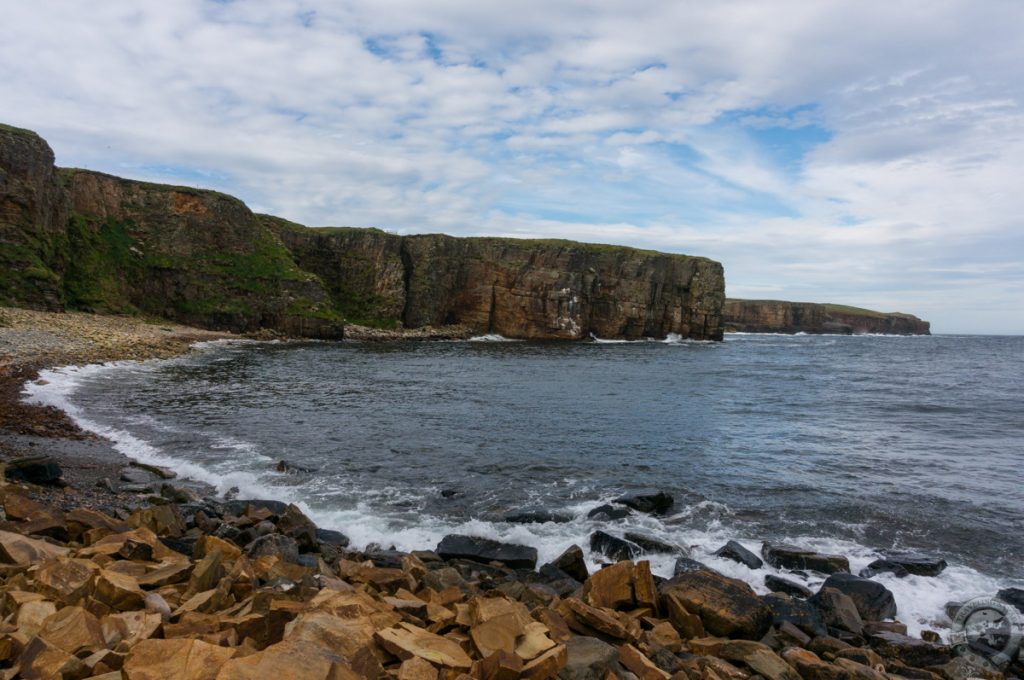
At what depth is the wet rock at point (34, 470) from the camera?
11609mm

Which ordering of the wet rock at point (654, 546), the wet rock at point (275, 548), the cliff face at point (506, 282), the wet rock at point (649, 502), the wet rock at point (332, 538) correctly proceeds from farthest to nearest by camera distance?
the cliff face at point (506, 282)
the wet rock at point (649, 502)
the wet rock at point (654, 546)
the wet rock at point (332, 538)
the wet rock at point (275, 548)

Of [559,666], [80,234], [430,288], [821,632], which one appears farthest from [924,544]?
[430,288]

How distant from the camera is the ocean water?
12148 mm

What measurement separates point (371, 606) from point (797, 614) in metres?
6.03

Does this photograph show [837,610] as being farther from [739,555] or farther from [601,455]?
[601,455]

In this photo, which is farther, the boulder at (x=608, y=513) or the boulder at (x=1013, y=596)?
the boulder at (x=608, y=513)

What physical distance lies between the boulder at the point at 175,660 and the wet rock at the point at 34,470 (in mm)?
9468

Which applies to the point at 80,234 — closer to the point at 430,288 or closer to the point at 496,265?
the point at 430,288

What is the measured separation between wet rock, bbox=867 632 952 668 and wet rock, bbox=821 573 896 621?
0.95 m

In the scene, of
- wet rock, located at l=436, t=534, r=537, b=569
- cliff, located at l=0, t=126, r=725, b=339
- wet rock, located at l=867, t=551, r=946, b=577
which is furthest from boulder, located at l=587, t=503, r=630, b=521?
cliff, located at l=0, t=126, r=725, b=339

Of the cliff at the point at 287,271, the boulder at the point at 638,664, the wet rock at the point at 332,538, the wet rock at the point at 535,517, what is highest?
the cliff at the point at 287,271

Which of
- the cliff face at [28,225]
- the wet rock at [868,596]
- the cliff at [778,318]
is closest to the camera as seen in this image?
the wet rock at [868,596]

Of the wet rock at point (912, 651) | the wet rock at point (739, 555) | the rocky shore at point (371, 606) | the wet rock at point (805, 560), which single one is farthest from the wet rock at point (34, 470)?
the wet rock at point (912, 651)

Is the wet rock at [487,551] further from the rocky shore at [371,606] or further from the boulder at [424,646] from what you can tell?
the boulder at [424,646]
